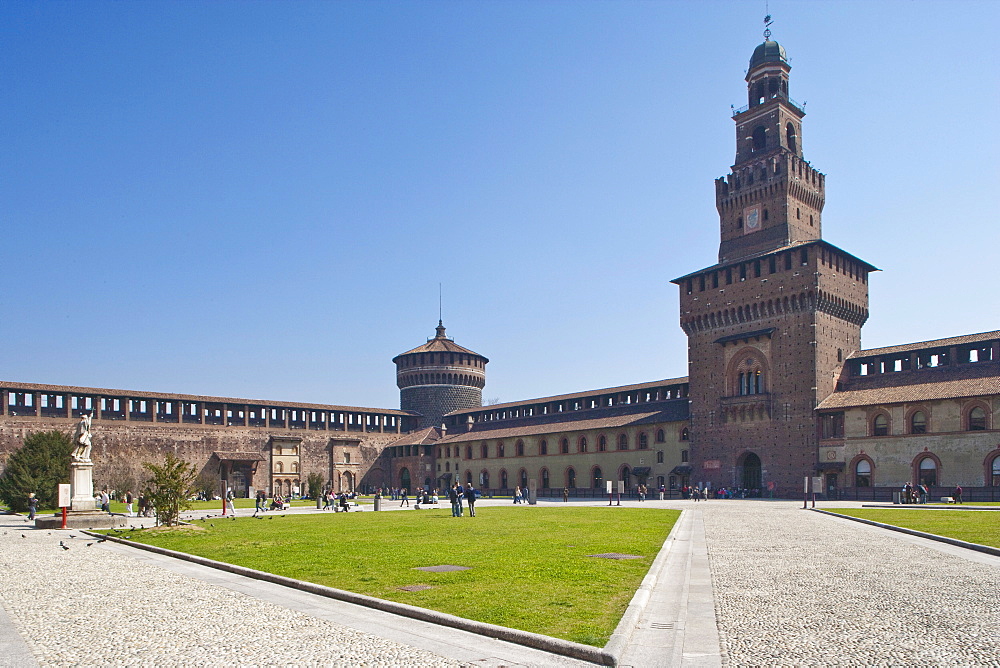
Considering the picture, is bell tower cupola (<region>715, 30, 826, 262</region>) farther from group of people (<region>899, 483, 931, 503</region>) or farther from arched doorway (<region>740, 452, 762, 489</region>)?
group of people (<region>899, 483, 931, 503</region>)

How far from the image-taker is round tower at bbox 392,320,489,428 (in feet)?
283

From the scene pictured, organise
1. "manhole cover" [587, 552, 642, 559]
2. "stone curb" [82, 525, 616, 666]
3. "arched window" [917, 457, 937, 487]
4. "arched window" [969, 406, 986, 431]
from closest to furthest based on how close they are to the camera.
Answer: "stone curb" [82, 525, 616, 666], "manhole cover" [587, 552, 642, 559], "arched window" [969, 406, 986, 431], "arched window" [917, 457, 937, 487]

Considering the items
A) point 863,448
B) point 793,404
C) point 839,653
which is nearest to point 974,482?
point 863,448

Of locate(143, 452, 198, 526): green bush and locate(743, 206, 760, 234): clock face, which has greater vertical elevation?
locate(743, 206, 760, 234): clock face

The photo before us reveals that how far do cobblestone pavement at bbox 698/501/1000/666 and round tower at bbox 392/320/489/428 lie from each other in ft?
225

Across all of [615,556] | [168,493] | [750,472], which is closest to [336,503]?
[168,493]

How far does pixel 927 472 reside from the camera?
4503 cm

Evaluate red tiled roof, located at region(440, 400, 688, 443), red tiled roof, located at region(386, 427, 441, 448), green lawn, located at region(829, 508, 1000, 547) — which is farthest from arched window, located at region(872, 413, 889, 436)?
red tiled roof, located at region(386, 427, 441, 448)

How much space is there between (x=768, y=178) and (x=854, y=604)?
52.0 m

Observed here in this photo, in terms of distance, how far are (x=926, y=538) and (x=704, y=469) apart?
36.3m

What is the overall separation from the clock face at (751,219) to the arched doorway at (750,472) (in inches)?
641

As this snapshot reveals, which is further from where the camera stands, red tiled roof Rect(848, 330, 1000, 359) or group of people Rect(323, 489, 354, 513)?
red tiled roof Rect(848, 330, 1000, 359)

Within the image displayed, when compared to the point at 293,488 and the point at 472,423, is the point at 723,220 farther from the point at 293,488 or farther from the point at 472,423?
the point at 293,488

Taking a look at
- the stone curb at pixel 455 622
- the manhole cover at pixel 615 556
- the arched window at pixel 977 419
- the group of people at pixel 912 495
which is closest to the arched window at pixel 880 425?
the group of people at pixel 912 495
